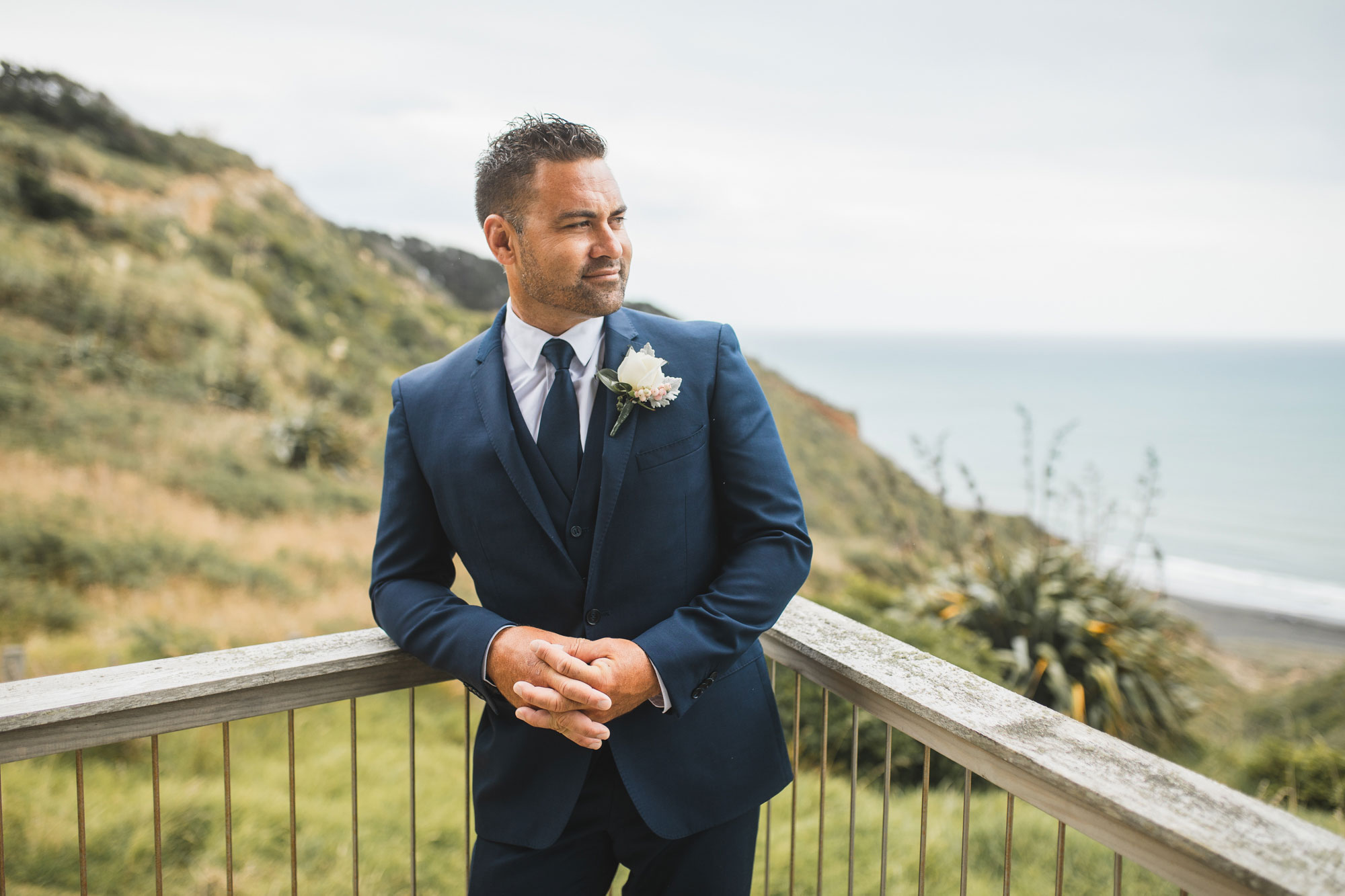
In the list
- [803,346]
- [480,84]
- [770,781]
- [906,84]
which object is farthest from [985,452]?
[803,346]

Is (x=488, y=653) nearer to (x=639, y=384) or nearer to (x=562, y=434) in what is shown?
(x=562, y=434)

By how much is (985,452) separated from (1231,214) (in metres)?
19.6

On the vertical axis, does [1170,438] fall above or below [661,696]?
below

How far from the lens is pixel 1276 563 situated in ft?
74.3

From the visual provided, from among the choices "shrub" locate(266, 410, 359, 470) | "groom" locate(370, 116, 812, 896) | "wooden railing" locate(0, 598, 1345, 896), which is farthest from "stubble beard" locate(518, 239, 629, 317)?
"shrub" locate(266, 410, 359, 470)

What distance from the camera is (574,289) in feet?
4.54

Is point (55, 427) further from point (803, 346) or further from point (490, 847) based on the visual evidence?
point (803, 346)

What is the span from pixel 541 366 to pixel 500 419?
139mm

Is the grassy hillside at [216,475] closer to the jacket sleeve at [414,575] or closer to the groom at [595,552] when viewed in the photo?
the groom at [595,552]

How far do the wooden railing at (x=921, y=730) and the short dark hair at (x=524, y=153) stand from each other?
0.90 metres

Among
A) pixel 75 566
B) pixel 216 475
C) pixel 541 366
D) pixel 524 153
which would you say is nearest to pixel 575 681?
pixel 541 366

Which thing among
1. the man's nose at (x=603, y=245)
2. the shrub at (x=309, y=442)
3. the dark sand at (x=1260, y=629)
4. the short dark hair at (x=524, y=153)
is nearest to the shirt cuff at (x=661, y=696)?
the man's nose at (x=603, y=245)

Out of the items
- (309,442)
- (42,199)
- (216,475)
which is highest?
(42,199)

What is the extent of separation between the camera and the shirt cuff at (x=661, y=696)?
1285mm
